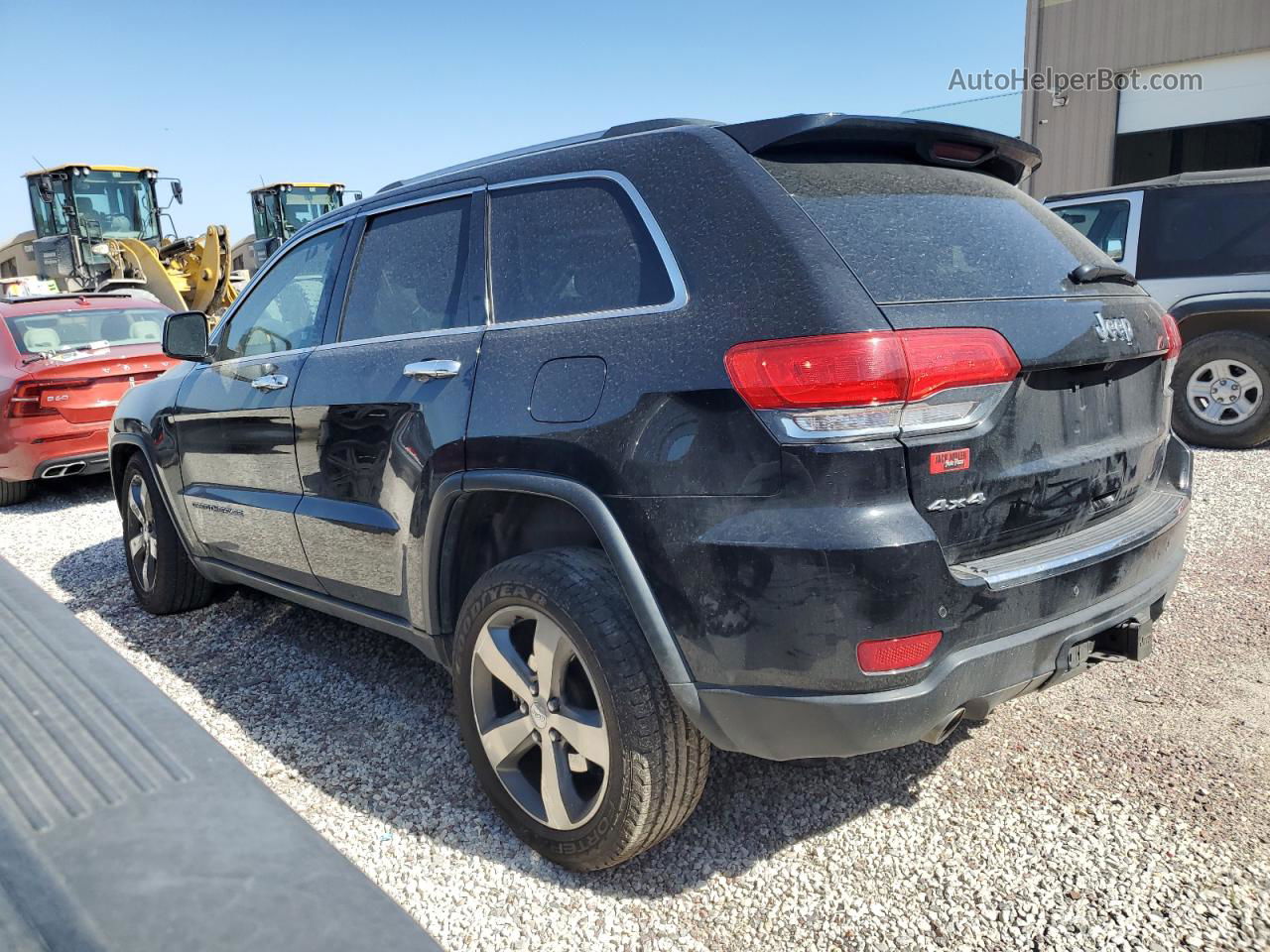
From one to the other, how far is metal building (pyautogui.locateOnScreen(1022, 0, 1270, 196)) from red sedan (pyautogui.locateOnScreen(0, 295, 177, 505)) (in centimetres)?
1624

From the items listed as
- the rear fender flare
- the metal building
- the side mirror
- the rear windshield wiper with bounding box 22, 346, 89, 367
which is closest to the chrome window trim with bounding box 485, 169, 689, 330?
the rear fender flare

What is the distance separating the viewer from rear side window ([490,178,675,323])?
7.79ft

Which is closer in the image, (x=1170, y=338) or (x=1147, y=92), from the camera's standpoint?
(x=1170, y=338)

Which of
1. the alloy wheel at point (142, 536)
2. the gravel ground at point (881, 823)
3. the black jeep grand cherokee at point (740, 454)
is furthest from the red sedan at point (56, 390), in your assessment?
the black jeep grand cherokee at point (740, 454)

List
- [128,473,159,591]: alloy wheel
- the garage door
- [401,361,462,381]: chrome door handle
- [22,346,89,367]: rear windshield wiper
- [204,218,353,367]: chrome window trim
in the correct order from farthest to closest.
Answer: the garage door, [22,346,89,367]: rear windshield wiper, [128,473,159,591]: alloy wheel, [204,218,353,367]: chrome window trim, [401,361,462,381]: chrome door handle

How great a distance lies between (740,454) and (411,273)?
159cm

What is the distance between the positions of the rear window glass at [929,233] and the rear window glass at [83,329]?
729 centimetres

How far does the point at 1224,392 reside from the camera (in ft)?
23.5

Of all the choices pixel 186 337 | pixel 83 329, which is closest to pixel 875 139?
pixel 186 337

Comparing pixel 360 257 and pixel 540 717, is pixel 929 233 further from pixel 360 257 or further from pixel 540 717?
pixel 360 257

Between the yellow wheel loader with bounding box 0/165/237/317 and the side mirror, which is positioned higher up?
the yellow wheel loader with bounding box 0/165/237/317

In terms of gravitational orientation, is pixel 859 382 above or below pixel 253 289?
below

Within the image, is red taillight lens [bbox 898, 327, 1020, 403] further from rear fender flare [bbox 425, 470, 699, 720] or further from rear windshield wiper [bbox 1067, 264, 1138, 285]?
rear fender flare [bbox 425, 470, 699, 720]

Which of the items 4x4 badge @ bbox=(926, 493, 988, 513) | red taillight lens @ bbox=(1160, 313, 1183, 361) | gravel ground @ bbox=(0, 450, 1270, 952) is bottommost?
gravel ground @ bbox=(0, 450, 1270, 952)
